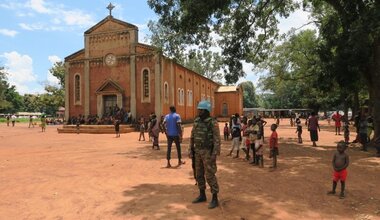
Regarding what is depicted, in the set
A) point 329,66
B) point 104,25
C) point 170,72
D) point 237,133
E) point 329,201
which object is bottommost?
point 329,201

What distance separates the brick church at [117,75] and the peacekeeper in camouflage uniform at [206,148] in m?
24.8

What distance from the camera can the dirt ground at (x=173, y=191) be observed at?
243 inches

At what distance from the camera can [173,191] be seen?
768 centimetres

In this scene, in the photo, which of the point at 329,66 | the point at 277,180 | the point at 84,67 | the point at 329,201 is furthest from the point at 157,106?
the point at 329,201

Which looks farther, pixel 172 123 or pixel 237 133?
pixel 237 133

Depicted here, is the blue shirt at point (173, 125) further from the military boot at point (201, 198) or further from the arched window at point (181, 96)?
the arched window at point (181, 96)

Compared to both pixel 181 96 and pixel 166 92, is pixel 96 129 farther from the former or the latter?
pixel 181 96

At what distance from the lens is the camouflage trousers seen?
252 inches

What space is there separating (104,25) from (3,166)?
2424cm

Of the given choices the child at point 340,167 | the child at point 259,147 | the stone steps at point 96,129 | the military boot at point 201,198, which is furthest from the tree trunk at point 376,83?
the stone steps at point 96,129

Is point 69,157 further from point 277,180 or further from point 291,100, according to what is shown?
point 291,100

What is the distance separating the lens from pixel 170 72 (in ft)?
115

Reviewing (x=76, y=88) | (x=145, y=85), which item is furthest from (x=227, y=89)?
(x=76, y=88)

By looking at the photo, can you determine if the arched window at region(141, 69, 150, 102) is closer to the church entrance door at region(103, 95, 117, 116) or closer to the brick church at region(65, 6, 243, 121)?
the brick church at region(65, 6, 243, 121)
